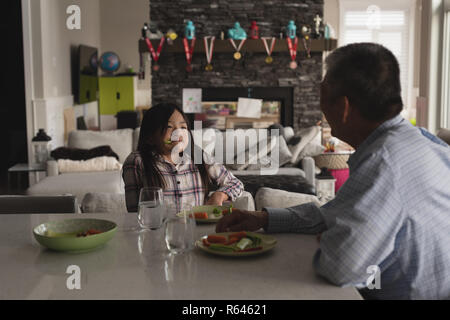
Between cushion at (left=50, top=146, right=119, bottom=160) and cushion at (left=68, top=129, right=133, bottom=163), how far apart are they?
41 centimetres

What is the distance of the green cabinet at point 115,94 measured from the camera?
9992 mm

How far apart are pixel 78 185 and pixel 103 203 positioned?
1.82m

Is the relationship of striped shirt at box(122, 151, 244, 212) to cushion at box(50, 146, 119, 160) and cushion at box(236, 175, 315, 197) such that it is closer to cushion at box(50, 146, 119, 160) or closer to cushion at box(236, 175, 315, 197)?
cushion at box(236, 175, 315, 197)

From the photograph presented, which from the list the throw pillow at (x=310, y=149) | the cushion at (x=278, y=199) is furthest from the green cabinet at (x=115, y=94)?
the cushion at (x=278, y=199)

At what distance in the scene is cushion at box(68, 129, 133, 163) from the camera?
18.5 feet

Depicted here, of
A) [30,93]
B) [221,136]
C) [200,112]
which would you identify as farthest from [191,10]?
[221,136]

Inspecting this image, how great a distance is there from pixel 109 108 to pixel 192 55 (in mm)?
2867

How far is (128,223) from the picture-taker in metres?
1.71

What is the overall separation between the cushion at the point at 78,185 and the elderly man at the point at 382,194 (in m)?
3.18

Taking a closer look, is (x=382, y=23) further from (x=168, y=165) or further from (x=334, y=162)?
(x=168, y=165)

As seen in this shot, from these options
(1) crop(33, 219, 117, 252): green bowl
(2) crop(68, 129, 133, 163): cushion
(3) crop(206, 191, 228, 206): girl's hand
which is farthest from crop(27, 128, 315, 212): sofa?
(1) crop(33, 219, 117, 252): green bowl
